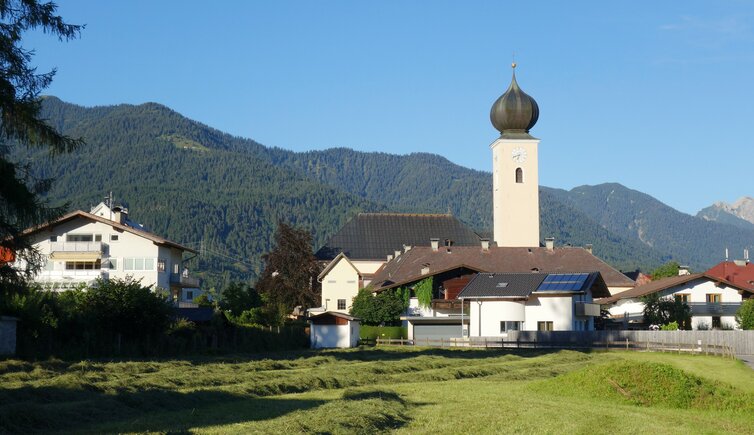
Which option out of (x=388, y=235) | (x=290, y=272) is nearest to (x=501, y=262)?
(x=290, y=272)

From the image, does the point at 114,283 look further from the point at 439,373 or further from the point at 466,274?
the point at 466,274

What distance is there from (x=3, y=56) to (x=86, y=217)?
152ft

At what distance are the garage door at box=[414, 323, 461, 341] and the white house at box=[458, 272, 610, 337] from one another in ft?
14.3

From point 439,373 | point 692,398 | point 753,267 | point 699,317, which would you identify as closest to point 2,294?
point 439,373

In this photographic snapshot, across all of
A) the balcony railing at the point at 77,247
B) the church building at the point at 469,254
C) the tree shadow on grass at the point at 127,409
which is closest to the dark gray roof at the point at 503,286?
the church building at the point at 469,254

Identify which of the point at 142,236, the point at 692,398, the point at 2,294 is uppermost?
the point at 142,236

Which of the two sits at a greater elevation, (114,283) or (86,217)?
(86,217)

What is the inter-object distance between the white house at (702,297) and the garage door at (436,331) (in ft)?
44.1

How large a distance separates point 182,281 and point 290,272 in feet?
48.9

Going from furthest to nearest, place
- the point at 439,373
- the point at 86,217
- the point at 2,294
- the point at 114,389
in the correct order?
the point at 86,217
the point at 439,373
the point at 2,294
the point at 114,389

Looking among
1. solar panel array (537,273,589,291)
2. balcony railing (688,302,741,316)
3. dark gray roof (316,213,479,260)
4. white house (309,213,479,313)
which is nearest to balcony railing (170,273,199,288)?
white house (309,213,479,313)

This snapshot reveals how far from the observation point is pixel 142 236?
7638 cm

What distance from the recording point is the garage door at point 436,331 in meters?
76.8

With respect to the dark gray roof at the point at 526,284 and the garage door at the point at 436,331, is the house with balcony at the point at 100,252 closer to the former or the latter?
the garage door at the point at 436,331
